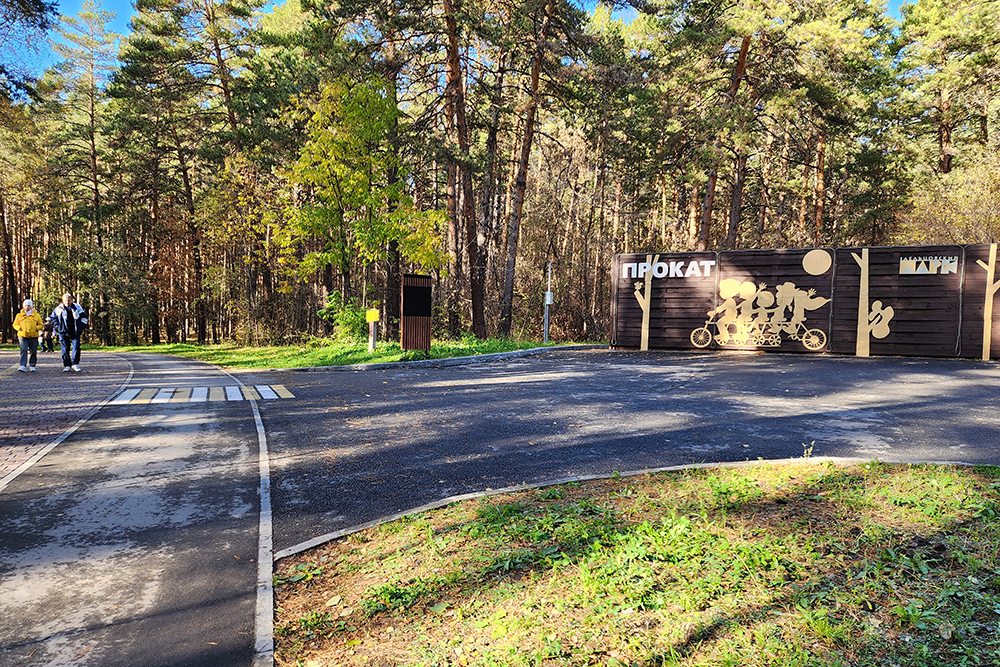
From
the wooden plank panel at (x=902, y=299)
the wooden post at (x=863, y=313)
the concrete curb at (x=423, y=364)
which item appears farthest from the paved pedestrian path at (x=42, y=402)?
the wooden post at (x=863, y=313)

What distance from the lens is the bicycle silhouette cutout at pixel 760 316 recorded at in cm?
1563

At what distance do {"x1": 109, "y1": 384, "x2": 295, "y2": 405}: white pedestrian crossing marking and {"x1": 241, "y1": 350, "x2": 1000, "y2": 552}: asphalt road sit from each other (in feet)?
2.20

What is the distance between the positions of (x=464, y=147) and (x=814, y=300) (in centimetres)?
1176

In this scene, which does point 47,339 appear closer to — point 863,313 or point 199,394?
point 199,394

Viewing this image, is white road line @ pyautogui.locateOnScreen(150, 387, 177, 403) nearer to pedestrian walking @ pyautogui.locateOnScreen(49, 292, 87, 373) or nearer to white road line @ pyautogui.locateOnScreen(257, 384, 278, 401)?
white road line @ pyautogui.locateOnScreen(257, 384, 278, 401)

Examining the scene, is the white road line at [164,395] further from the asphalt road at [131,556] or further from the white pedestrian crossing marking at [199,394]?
the asphalt road at [131,556]

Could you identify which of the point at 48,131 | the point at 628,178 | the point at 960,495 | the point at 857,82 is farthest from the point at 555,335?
the point at 48,131

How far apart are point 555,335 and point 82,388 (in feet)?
72.8

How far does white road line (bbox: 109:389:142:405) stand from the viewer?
8820 millimetres

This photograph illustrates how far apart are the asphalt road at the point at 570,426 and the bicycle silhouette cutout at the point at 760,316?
353 cm

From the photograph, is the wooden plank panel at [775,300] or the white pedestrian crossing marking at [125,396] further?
the wooden plank panel at [775,300]

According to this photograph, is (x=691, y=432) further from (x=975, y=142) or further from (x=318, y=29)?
(x=975, y=142)

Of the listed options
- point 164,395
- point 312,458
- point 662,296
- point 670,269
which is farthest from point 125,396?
A: point 670,269

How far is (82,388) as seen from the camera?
1043cm
